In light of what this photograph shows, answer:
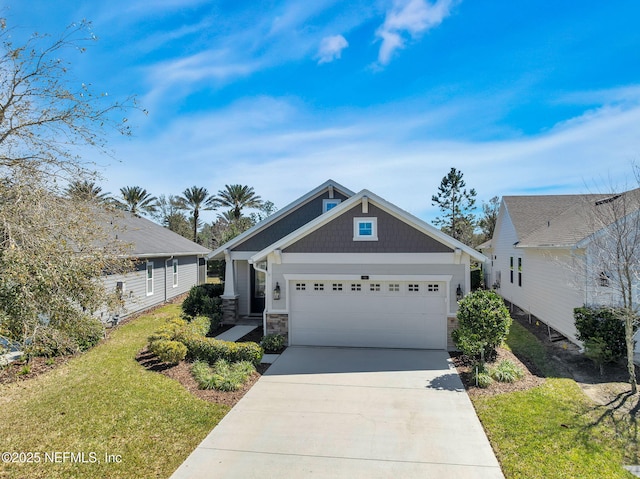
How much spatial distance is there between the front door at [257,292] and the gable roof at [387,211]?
15.4 feet

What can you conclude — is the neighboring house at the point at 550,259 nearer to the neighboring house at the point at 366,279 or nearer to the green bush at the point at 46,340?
the neighboring house at the point at 366,279

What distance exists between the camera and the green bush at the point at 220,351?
9.19 m

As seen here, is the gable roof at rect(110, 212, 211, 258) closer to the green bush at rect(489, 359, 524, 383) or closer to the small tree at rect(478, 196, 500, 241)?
the green bush at rect(489, 359, 524, 383)

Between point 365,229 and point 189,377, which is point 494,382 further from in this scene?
point 189,377

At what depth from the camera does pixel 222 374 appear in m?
8.30

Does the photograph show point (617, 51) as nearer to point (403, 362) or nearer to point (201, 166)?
point (403, 362)

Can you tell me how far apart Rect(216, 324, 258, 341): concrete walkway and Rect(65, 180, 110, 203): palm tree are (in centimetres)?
721

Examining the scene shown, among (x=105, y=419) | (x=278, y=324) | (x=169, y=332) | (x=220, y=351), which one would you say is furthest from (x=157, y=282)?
(x=105, y=419)

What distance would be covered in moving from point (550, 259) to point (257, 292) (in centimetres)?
1205

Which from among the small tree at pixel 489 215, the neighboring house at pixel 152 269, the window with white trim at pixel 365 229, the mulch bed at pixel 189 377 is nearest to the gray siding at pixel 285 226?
the neighboring house at pixel 152 269

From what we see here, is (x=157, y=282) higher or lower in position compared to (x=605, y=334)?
higher

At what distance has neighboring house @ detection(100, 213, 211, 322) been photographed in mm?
15172

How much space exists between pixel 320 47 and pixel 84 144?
683 centimetres

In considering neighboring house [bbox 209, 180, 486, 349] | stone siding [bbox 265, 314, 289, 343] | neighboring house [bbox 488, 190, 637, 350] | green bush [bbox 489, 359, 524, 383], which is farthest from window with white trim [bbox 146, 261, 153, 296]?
neighboring house [bbox 488, 190, 637, 350]
